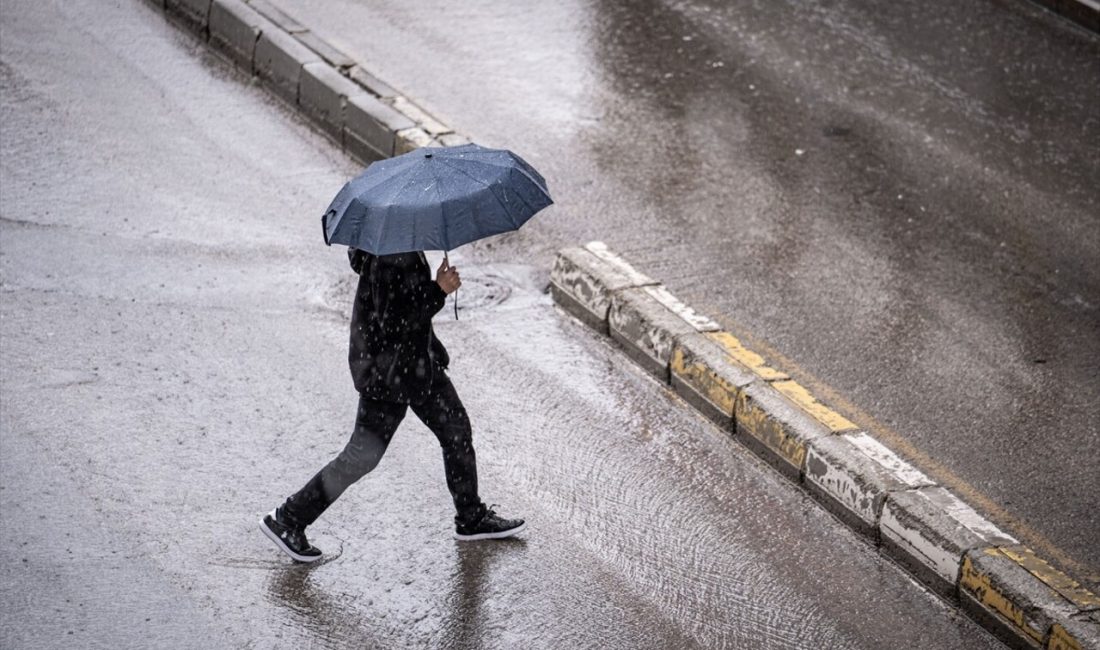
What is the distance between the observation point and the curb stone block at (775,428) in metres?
6.85

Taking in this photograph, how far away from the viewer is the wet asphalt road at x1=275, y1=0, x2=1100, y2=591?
24.6ft

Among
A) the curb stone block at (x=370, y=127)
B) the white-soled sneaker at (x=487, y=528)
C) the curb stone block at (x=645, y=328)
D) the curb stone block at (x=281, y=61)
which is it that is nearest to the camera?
the white-soled sneaker at (x=487, y=528)

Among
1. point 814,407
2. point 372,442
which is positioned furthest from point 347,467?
point 814,407

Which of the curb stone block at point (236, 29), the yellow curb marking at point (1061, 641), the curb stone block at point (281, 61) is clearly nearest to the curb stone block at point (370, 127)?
the curb stone block at point (281, 61)

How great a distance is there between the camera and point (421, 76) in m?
10.9

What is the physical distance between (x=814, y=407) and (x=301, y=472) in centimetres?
246

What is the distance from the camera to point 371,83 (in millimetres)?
10359

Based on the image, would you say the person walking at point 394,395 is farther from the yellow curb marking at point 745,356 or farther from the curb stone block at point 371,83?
the curb stone block at point 371,83

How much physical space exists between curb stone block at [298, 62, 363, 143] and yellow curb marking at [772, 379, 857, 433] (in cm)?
412

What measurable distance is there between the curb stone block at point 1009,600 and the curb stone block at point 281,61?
245 inches

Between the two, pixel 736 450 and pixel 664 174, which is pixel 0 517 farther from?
pixel 664 174

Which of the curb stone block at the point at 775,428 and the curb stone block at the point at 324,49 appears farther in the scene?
the curb stone block at the point at 324,49

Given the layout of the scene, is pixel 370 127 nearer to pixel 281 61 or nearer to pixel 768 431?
pixel 281 61

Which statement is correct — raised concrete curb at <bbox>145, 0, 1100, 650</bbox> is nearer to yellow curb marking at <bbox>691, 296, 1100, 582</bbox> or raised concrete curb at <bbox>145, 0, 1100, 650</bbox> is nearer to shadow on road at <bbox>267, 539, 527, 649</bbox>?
Result: yellow curb marking at <bbox>691, 296, 1100, 582</bbox>
